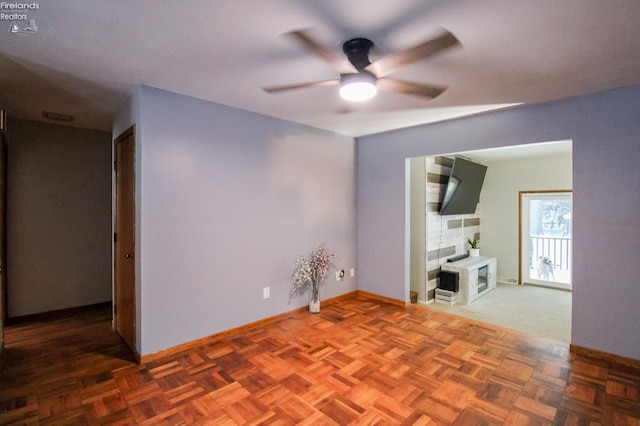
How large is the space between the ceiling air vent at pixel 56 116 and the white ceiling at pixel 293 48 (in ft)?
0.97

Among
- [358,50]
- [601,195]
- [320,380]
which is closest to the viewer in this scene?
[358,50]

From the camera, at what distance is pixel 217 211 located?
3133mm

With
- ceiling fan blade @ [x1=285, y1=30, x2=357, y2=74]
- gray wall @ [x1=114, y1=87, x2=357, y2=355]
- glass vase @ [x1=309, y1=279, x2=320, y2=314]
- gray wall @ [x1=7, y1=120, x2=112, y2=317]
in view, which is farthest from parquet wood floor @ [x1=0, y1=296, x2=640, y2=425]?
ceiling fan blade @ [x1=285, y1=30, x2=357, y2=74]

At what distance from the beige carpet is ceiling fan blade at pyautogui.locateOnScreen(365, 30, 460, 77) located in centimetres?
330

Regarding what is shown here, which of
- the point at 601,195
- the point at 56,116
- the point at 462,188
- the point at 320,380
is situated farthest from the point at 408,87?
the point at 56,116

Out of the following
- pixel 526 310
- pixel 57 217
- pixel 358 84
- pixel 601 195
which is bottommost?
pixel 526 310

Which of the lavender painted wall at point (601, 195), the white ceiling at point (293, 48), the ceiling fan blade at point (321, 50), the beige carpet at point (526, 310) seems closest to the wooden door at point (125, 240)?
the white ceiling at point (293, 48)

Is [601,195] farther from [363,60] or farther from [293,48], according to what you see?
[293,48]

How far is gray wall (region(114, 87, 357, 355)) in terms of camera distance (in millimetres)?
2719

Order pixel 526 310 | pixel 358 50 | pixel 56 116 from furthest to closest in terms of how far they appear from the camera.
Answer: pixel 526 310 < pixel 56 116 < pixel 358 50

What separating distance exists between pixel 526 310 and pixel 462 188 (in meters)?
1.99

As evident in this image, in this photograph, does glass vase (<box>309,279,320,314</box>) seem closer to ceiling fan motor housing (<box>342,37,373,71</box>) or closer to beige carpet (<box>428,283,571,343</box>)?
beige carpet (<box>428,283,571,343</box>)

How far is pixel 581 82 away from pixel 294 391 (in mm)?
3266

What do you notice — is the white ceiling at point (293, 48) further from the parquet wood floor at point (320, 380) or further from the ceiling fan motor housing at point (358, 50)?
the parquet wood floor at point (320, 380)
